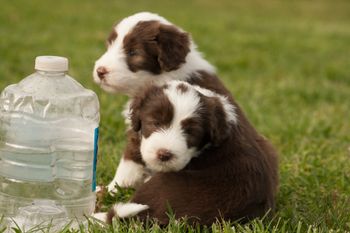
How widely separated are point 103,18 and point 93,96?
1300 centimetres

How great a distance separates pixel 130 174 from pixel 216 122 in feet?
3.78

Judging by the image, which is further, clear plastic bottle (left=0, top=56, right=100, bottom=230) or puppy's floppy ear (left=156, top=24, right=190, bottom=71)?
puppy's floppy ear (left=156, top=24, right=190, bottom=71)

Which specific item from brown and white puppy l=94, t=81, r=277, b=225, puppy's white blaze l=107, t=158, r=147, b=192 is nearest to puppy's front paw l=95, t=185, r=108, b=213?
puppy's white blaze l=107, t=158, r=147, b=192

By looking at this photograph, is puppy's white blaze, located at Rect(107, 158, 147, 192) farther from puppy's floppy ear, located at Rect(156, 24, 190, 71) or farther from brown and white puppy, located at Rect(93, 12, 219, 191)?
puppy's floppy ear, located at Rect(156, 24, 190, 71)

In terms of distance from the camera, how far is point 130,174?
18.4 feet

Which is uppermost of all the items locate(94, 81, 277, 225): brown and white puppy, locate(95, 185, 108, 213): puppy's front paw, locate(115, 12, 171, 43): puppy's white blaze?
locate(115, 12, 171, 43): puppy's white blaze

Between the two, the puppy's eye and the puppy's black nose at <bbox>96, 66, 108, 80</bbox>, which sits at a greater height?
the puppy's eye

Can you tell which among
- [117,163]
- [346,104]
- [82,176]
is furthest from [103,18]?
[82,176]

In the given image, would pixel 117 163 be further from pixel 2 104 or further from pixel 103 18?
pixel 103 18

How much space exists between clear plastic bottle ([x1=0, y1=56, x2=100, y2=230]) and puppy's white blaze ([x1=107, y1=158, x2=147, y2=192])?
546mm

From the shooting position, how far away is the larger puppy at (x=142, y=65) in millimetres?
5648

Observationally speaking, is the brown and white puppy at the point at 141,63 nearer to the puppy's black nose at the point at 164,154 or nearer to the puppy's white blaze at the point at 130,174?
the puppy's white blaze at the point at 130,174

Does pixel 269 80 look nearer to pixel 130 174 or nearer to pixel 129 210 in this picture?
pixel 130 174

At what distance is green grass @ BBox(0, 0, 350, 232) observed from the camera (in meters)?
5.60
